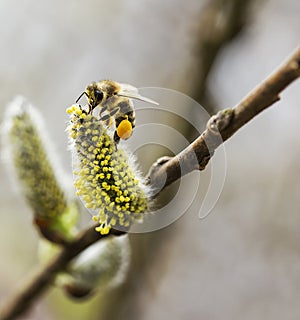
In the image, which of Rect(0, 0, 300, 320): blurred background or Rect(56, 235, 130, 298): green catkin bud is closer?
Rect(56, 235, 130, 298): green catkin bud

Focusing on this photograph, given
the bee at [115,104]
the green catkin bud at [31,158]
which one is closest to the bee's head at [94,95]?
the bee at [115,104]

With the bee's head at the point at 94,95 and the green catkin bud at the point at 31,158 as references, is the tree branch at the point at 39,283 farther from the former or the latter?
the bee's head at the point at 94,95

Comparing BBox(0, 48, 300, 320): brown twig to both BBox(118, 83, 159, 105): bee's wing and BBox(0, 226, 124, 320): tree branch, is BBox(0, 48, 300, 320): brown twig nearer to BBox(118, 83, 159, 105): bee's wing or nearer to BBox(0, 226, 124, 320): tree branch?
BBox(118, 83, 159, 105): bee's wing

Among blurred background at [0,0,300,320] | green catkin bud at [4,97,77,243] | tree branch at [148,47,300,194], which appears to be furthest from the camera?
blurred background at [0,0,300,320]

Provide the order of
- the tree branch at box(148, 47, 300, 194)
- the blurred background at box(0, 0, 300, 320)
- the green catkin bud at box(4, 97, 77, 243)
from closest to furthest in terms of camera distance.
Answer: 1. the tree branch at box(148, 47, 300, 194)
2. the green catkin bud at box(4, 97, 77, 243)
3. the blurred background at box(0, 0, 300, 320)

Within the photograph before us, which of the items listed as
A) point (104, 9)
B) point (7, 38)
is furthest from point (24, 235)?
point (104, 9)

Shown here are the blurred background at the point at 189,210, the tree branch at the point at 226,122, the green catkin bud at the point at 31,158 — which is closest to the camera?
the tree branch at the point at 226,122

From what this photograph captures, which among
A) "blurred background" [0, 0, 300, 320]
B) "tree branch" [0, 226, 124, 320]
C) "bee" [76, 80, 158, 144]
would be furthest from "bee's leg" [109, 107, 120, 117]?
"blurred background" [0, 0, 300, 320]
